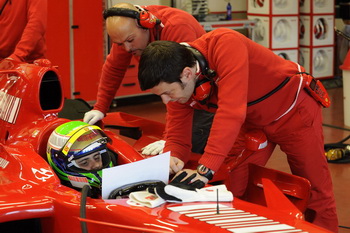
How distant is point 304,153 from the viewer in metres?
3.30

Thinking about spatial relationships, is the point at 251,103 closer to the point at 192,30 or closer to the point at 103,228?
the point at 192,30

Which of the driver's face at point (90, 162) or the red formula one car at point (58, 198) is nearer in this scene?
the red formula one car at point (58, 198)

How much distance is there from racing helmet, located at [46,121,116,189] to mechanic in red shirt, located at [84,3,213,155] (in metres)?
0.59

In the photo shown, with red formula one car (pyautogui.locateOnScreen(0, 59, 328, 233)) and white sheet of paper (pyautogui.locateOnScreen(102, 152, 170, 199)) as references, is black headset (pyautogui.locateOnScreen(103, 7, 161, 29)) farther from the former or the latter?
white sheet of paper (pyautogui.locateOnScreen(102, 152, 170, 199))

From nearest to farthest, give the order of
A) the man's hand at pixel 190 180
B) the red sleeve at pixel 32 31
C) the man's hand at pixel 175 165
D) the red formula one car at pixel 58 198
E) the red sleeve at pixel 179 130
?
the red formula one car at pixel 58 198 → the man's hand at pixel 190 180 → the man's hand at pixel 175 165 → the red sleeve at pixel 179 130 → the red sleeve at pixel 32 31

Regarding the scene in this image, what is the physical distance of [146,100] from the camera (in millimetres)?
8516

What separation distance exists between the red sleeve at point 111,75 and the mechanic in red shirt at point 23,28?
73 cm

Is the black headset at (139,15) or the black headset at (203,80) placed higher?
the black headset at (139,15)

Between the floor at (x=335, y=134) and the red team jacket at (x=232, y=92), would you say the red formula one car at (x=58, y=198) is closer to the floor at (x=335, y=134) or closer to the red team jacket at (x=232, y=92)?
the red team jacket at (x=232, y=92)

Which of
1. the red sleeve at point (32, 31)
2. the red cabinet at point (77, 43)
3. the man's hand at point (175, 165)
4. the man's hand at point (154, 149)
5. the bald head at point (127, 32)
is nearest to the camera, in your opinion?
the man's hand at point (175, 165)

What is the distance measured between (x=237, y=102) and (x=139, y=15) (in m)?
0.91

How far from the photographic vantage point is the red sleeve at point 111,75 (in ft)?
12.8

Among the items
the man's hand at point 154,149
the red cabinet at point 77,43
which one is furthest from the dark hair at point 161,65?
the red cabinet at point 77,43

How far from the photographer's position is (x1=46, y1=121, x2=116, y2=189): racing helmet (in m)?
2.88
